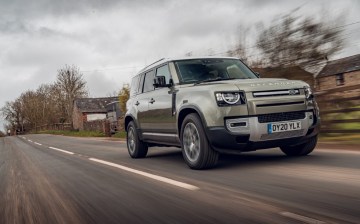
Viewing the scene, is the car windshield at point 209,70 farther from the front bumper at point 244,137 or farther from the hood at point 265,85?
the front bumper at point 244,137

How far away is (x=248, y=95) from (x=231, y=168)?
1136 mm

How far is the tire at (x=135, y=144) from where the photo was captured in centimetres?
847

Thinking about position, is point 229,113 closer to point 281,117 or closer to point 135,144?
point 281,117

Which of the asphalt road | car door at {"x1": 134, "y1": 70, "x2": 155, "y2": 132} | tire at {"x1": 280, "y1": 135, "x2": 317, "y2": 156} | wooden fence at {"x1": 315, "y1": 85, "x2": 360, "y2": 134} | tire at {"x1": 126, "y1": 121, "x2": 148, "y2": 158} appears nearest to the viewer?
the asphalt road

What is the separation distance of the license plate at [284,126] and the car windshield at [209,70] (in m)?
1.51

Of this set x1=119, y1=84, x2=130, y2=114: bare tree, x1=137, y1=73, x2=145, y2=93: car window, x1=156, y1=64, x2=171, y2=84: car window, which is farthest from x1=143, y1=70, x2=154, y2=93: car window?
x1=119, y1=84, x2=130, y2=114: bare tree

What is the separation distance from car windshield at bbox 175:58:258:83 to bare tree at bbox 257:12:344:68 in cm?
331

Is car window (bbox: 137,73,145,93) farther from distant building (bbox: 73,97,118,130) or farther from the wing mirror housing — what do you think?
distant building (bbox: 73,97,118,130)

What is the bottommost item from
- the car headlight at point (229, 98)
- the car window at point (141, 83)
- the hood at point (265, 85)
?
the car headlight at point (229, 98)

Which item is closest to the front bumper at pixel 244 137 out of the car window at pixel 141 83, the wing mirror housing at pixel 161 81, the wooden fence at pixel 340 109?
the wing mirror housing at pixel 161 81

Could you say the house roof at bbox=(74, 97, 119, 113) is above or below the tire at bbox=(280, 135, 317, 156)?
above

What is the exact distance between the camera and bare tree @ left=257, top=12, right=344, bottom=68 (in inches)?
370

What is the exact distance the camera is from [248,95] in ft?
17.5

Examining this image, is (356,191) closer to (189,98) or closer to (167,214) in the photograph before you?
(167,214)
